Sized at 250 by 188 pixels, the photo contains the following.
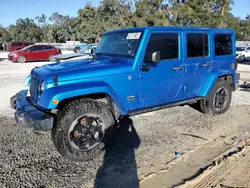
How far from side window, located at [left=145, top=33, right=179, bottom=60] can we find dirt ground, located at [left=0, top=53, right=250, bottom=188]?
1526mm

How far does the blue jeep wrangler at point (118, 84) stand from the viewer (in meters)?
3.55

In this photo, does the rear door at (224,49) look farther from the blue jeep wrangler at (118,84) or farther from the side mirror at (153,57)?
the side mirror at (153,57)

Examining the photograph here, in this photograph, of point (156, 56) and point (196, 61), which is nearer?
point (156, 56)

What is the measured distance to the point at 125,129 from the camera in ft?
16.5

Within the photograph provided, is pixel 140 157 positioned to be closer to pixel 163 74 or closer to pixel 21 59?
pixel 163 74

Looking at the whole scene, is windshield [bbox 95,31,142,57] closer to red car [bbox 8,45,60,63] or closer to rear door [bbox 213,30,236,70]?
rear door [bbox 213,30,236,70]

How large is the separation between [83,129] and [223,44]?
12.8 feet

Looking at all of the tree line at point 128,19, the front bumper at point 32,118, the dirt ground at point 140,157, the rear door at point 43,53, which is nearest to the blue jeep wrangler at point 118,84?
the front bumper at point 32,118

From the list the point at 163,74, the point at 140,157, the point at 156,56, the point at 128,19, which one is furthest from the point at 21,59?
the point at 128,19

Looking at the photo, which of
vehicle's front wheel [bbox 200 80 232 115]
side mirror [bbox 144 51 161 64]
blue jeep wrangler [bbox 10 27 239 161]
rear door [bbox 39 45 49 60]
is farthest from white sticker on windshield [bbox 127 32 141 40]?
rear door [bbox 39 45 49 60]

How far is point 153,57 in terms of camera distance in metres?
3.98

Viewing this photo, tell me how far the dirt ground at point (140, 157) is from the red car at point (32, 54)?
634 inches

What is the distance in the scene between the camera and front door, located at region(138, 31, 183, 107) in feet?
14.0

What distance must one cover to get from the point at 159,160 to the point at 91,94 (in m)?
1.45
